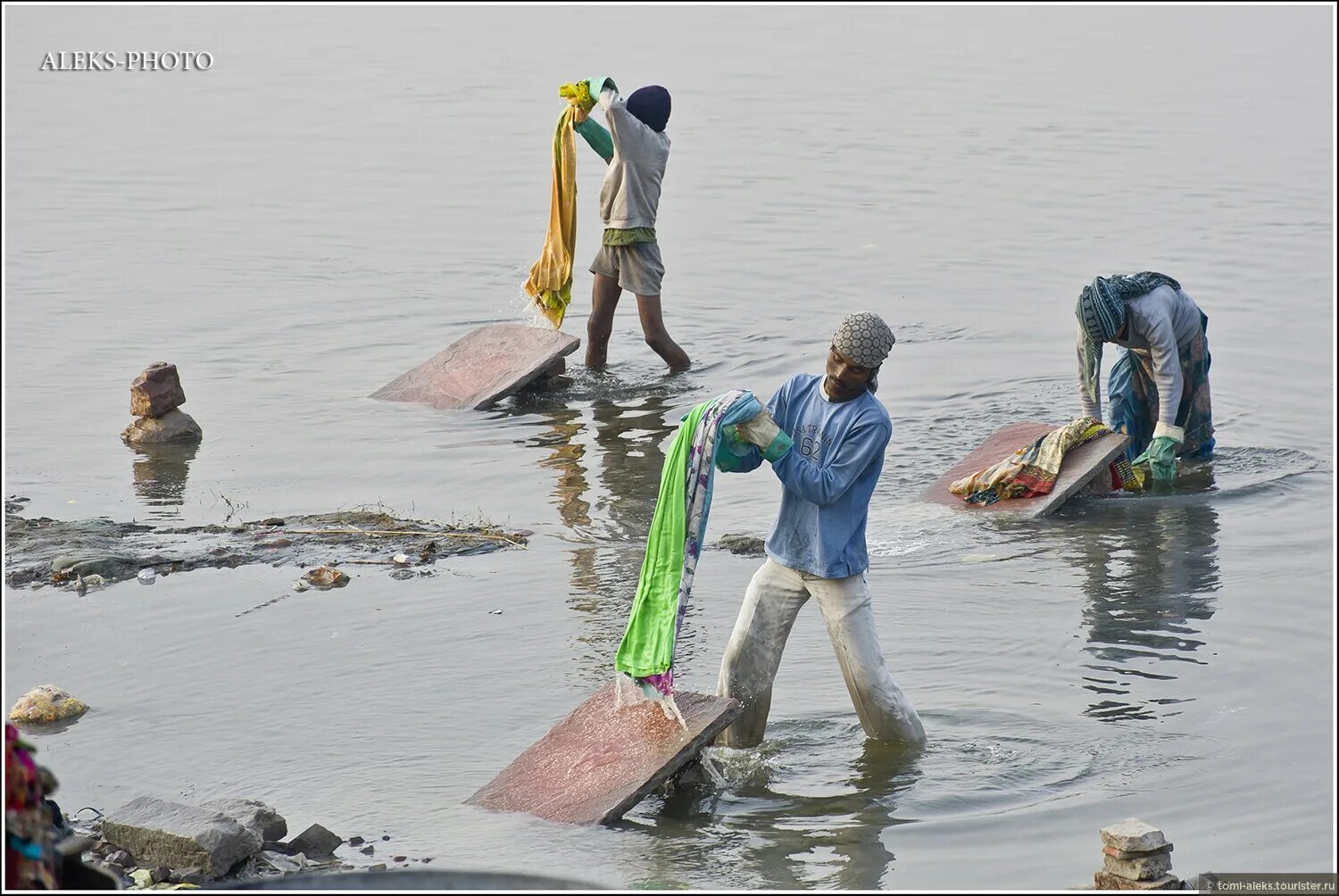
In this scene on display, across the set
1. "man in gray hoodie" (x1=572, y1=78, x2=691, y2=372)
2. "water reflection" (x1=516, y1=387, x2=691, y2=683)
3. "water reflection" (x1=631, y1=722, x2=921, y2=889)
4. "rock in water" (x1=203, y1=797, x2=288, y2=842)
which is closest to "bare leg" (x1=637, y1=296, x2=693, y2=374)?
"man in gray hoodie" (x1=572, y1=78, x2=691, y2=372)

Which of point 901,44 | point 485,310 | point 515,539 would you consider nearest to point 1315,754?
point 515,539

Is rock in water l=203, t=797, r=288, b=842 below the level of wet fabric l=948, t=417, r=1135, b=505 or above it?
below

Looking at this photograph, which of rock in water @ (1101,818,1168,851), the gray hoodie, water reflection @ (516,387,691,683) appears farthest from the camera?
the gray hoodie

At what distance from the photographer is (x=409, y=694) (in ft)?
22.3

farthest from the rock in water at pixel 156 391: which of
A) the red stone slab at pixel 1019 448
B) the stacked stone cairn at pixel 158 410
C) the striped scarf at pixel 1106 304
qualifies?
the striped scarf at pixel 1106 304

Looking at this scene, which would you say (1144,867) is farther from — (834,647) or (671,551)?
(671,551)

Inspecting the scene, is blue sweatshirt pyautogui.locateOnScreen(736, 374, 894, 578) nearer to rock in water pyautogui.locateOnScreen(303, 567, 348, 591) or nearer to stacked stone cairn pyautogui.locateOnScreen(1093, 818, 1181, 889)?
stacked stone cairn pyautogui.locateOnScreen(1093, 818, 1181, 889)

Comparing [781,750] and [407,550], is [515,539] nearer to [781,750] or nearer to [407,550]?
[407,550]

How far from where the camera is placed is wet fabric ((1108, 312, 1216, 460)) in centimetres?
933

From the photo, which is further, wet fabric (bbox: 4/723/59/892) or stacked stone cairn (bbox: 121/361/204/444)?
stacked stone cairn (bbox: 121/361/204/444)

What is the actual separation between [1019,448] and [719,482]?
1.72m

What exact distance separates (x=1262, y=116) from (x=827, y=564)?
19.9 meters

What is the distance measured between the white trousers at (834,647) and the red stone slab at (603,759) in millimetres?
255

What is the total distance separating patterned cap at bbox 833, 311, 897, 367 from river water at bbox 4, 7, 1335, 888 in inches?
61.0
